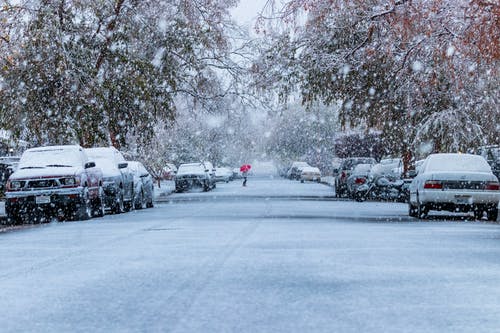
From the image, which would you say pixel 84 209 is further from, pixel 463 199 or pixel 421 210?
pixel 463 199

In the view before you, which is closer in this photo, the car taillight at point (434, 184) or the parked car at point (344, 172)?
the car taillight at point (434, 184)

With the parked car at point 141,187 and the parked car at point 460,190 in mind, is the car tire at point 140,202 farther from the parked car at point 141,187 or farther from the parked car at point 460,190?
the parked car at point 460,190

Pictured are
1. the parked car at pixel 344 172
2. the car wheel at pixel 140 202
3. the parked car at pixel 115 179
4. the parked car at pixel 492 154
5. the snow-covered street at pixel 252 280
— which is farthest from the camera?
the parked car at pixel 344 172

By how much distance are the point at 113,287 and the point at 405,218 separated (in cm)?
1464

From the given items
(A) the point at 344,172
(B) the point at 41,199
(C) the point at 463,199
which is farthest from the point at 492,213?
(A) the point at 344,172

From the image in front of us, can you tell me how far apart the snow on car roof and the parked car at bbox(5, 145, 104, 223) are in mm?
8459

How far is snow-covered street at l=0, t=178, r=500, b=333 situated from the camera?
754 centimetres

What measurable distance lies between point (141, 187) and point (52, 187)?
703 centimetres

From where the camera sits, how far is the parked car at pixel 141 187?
29175mm

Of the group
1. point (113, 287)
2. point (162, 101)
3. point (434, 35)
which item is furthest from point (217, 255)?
point (162, 101)

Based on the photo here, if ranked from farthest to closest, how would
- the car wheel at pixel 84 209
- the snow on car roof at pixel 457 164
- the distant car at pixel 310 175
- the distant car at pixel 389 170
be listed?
the distant car at pixel 310 175, the distant car at pixel 389 170, the car wheel at pixel 84 209, the snow on car roof at pixel 457 164

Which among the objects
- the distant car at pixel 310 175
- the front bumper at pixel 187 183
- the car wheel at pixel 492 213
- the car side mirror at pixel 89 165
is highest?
the car side mirror at pixel 89 165

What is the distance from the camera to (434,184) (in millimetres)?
22266

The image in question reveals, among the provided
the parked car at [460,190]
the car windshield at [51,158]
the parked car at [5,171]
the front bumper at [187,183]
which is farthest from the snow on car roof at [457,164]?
the front bumper at [187,183]
